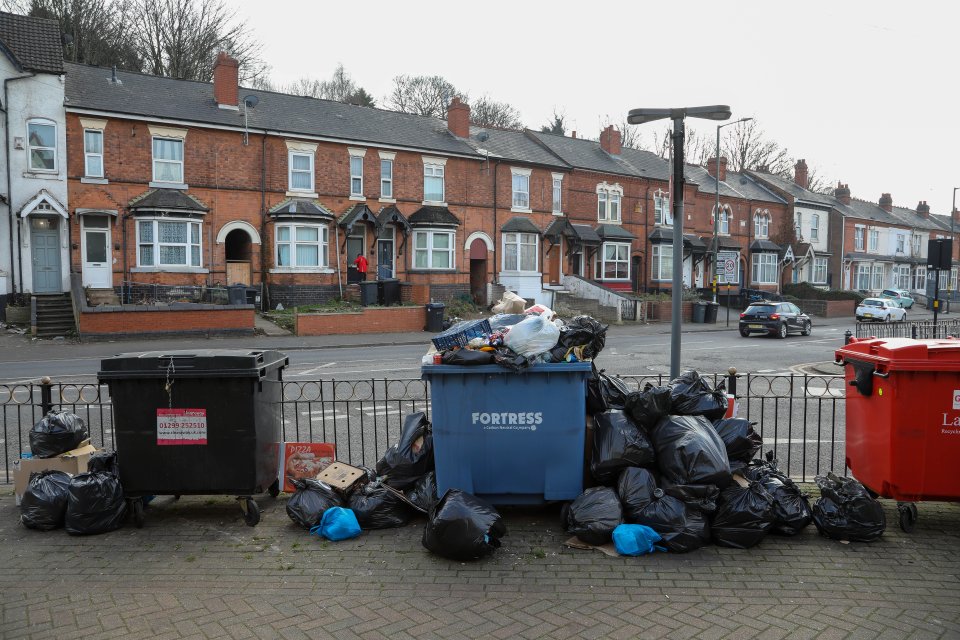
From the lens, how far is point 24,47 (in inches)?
969

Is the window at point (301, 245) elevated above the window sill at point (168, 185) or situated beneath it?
situated beneath

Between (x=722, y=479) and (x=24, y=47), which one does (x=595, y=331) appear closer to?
(x=722, y=479)

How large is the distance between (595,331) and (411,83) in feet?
200

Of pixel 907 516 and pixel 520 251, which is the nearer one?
pixel 907 516

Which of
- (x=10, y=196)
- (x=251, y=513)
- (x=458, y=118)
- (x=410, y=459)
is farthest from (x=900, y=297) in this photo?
(x=251, y=513)

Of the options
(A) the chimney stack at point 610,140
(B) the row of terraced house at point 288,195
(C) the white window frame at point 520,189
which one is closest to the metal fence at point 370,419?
(B) the row of terraced house at point 288,195

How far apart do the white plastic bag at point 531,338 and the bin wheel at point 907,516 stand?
2.80 m

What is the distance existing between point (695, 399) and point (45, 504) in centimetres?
489

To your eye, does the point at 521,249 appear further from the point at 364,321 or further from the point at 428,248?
the point at 364,321

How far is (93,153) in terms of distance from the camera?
24.8 m

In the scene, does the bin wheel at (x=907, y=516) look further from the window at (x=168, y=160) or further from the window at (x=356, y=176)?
the window at (x=356, y=176)

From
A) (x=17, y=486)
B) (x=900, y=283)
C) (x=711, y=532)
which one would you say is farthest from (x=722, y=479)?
(x=900, y=283)

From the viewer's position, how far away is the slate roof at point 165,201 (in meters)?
25.0

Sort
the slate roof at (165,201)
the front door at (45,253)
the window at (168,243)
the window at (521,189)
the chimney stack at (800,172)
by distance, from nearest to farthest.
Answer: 1. the front door at (45,253)
2. the slate roof at (165,201)
3. the window at (168,243)
4. the window at (521,189)
5. the chimney stack at (800,172)
